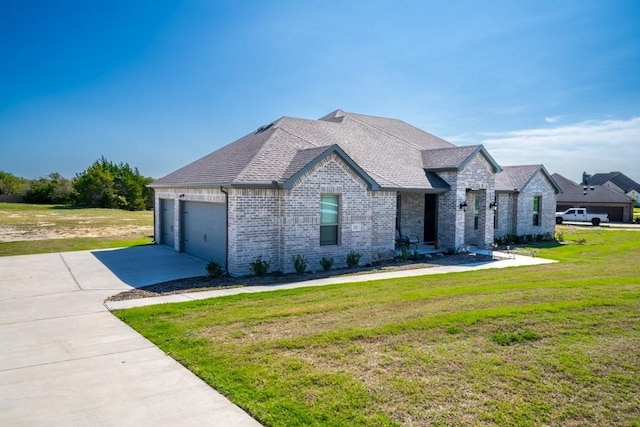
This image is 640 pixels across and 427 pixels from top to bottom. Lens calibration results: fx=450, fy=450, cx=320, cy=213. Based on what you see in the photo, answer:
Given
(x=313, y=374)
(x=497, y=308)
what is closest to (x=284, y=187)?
(x=497, y=308)

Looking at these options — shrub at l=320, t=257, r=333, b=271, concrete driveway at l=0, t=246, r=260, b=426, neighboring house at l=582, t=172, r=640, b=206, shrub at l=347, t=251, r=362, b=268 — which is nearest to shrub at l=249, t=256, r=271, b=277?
shrub at l=320, t=257, r=333, b=271

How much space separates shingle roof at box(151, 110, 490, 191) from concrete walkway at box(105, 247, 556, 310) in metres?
3.35

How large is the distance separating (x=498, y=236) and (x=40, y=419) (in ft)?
74.5

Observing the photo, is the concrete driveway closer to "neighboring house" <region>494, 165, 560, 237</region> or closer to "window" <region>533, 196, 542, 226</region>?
"neighboring house" <region>494, 165, 560, 237</region>

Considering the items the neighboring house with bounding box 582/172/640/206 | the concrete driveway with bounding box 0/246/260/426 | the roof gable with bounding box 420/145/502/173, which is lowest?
the concrete driveway with bounding box 0/246/260/426

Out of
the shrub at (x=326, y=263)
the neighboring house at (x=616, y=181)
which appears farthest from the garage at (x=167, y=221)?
the neighboring house at (x=616, y=181)

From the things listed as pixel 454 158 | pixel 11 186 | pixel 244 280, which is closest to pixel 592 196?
pixel 454 158

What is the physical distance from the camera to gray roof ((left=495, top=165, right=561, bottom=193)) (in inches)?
966

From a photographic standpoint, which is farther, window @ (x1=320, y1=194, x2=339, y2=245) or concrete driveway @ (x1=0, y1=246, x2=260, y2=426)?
window @ (x1=320, y1=194, x2=339, y2=245)

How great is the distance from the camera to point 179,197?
1841 centimetres

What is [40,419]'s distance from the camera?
15.9 feet

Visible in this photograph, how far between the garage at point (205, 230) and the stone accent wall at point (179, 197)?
231 mm

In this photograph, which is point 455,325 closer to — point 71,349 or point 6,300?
point 71,349

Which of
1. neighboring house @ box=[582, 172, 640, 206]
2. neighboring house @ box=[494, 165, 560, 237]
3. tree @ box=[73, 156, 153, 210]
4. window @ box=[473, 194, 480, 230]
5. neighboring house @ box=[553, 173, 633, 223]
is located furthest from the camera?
neighboring house @ box=[582, 172, 640, 206]
